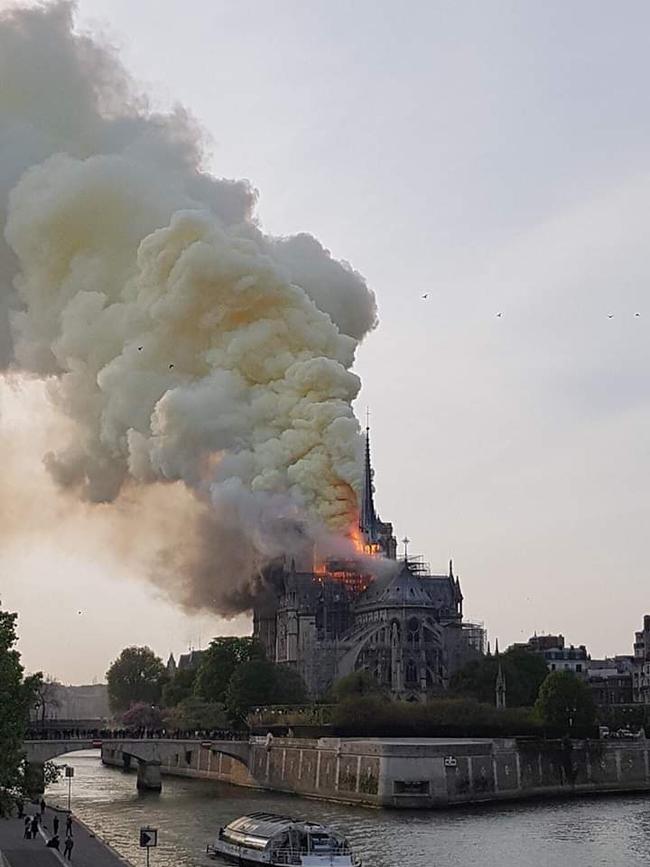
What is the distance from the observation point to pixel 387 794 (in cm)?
8000

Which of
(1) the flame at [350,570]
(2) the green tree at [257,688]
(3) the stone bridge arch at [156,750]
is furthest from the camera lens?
(1) the flame at [350,570]

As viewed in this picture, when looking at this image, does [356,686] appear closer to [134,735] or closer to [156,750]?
[134,735]

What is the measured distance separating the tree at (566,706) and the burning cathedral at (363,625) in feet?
138

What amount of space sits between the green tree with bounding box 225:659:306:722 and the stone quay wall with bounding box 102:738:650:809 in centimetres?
2438

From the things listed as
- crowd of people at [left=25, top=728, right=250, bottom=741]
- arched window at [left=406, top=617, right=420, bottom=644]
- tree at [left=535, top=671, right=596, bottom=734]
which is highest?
arched window at [left=406, top=617, right=420, bottom=644]

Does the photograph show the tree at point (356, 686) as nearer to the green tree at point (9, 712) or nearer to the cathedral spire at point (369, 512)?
the cathedral spire at point (369, 512)

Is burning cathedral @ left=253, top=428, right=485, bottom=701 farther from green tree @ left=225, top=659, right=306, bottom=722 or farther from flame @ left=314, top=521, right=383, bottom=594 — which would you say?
green tree @ left=225, top=659, right=306, bottom=722

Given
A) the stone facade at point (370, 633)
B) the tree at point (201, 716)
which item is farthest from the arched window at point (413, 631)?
the tree at point (201, 716)

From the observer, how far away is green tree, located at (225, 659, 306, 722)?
129m

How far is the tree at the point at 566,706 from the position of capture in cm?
10006

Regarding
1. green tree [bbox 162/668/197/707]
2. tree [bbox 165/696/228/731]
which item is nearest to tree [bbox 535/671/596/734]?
tree [bbox 165/696/228/731]

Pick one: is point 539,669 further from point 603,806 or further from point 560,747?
point 603,806

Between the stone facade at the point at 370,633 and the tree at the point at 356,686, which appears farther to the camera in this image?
the stone facade at the point at 370,633

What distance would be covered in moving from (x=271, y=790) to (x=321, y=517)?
92.4 feet
